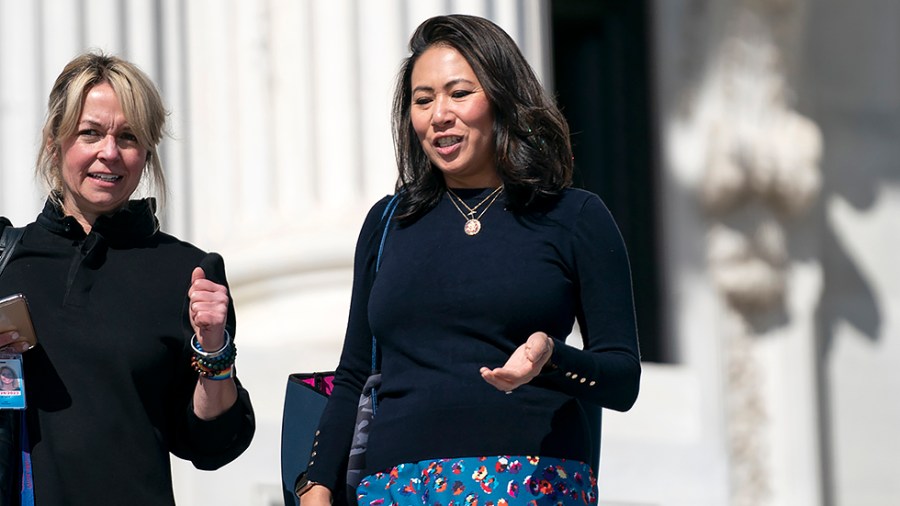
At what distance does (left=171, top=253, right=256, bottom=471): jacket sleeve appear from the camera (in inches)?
125

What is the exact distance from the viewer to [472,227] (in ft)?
9.96

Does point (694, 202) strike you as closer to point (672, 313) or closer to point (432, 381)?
point (672, 313)

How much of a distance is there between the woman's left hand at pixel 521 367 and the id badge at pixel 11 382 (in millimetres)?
857

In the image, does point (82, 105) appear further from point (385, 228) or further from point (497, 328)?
point (497, 328)

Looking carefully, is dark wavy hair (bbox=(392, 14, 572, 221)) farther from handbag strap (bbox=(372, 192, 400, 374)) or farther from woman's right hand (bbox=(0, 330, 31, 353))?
woman's right hand (bbox=(0, 330, 31, 353))

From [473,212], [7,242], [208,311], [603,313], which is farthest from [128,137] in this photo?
[603,313]

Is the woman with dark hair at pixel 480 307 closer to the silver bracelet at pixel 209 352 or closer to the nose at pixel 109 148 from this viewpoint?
the silver bracelet at pixel 209 352

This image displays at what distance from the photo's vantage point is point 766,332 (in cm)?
748

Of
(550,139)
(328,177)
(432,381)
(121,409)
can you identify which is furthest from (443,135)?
(328,177)

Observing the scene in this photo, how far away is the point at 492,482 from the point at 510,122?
653 millimetres

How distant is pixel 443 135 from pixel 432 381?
45cm

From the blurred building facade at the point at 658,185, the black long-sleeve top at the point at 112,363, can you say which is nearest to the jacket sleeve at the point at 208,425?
the black long-sleeve top at the point at 112,363

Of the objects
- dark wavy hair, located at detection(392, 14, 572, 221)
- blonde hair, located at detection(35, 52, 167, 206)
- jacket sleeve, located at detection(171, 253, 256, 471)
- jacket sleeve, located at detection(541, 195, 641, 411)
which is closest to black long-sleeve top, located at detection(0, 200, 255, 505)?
jacket sleeve, located at detection(171, 253, 256, 471)

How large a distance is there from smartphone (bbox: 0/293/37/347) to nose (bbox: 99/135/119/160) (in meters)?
0.34
